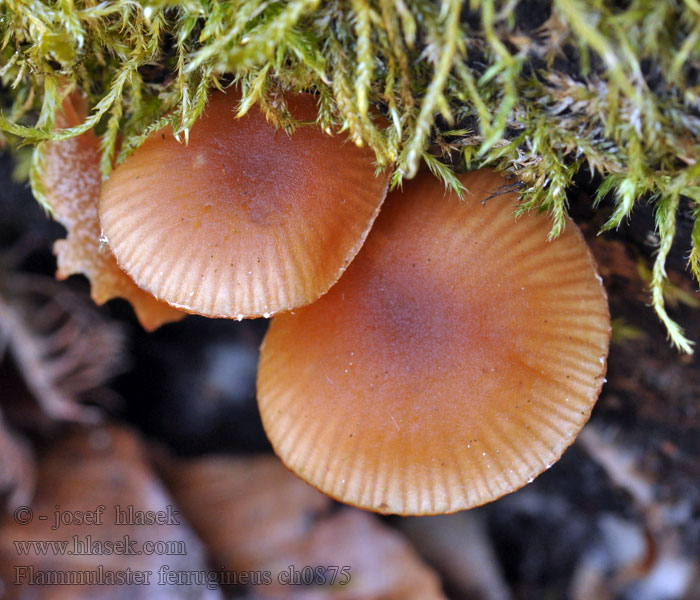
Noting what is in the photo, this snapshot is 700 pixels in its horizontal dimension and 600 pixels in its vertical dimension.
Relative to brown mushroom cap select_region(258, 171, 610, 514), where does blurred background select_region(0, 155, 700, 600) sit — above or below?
below

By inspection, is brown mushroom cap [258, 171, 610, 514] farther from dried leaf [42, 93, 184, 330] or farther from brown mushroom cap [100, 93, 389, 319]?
dried leaf [42, 93, 184, 330]

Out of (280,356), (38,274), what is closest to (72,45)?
(280,356)

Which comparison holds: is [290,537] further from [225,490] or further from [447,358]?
[447,358]

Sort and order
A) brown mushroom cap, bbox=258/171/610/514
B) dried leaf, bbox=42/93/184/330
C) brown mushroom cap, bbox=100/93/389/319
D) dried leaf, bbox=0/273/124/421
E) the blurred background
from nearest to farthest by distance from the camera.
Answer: brown mushroom cap, bbox=100/93/389/319 < brown mushroom cap, bbox=258/171/610/514 < dried leaf, bbox=42/93/184/330 < the blurred background < dried leaf, bbox=0/273/124/421

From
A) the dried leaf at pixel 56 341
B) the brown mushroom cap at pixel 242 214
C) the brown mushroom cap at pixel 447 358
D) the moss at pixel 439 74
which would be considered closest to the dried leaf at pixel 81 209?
the moss at pixel 439 74

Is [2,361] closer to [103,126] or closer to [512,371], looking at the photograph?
[103,126]

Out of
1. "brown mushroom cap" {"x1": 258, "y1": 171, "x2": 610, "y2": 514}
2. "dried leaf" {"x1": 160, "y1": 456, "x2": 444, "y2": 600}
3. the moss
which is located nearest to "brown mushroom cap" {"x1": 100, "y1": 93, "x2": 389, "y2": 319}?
the moss

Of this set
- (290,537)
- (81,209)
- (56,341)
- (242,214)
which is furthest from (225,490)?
(242,214)

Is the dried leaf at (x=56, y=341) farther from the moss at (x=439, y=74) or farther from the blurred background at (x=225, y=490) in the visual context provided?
the moss at (x=439, y=74)
